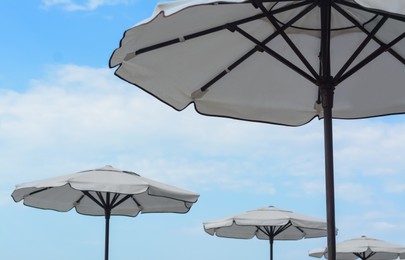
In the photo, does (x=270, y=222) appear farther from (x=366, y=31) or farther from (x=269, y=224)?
(x=366, y=31)

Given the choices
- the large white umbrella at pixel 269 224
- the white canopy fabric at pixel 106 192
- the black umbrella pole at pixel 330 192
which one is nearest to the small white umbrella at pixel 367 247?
the large white umbrella at pixel 269 224

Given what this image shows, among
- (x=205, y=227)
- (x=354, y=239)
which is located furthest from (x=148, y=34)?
(x=354, y=239)

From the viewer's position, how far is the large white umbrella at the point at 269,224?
9336mm

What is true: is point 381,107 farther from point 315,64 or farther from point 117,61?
point 117,61

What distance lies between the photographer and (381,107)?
194 inches

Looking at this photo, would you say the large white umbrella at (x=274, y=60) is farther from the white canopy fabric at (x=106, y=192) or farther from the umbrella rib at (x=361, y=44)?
the white canopy fabric at (x=106, y=192)

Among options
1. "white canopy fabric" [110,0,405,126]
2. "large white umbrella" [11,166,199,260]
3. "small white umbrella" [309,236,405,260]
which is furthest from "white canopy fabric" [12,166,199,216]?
"small white umbrella" [309,236,405,260]

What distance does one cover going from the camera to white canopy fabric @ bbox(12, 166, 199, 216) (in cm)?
636

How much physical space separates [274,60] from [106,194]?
13.5 feet

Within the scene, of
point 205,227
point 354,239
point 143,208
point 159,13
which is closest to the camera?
point 159,13

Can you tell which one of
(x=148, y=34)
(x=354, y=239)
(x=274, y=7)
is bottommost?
(x=354, y=239)

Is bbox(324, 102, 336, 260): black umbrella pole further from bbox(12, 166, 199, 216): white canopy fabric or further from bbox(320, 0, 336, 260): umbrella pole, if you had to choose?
bbox(12, 166, 199, 216): white canopy fabric

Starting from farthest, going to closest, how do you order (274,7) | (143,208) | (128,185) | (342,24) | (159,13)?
(143,208) → (128,185) → (342,24) → (274,7) → (159,13)

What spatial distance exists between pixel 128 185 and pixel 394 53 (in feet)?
10.3
